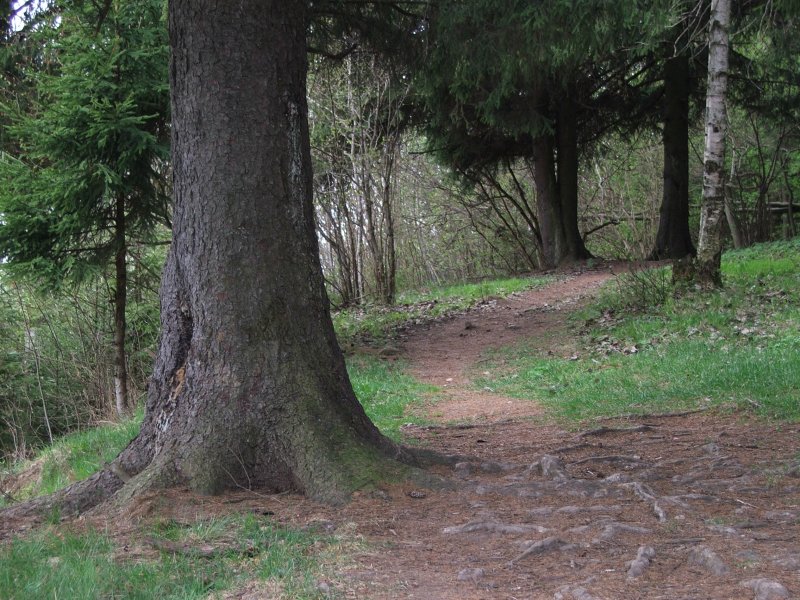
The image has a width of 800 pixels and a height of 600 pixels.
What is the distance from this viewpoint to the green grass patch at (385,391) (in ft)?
27.0

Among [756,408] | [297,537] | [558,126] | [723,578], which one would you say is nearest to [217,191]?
[297,537]

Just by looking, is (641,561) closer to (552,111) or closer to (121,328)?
(121,328)

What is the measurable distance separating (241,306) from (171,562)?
174cm

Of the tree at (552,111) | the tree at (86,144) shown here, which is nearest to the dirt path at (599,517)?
the tree at (552,111)

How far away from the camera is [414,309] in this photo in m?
16.9

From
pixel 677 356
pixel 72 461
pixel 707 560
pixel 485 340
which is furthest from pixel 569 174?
pixel 707 560

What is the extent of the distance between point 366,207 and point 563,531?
12900mm

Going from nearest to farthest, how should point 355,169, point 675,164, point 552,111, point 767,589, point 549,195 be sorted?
point 767,589, point 355,169, point 675,164, point 552,111, point 549,195

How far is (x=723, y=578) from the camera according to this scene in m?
3.30

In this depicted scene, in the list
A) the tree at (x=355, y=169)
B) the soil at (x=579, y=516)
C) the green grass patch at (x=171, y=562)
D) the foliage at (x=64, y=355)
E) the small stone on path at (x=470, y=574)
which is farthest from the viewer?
the tree at (x=355, y=169)

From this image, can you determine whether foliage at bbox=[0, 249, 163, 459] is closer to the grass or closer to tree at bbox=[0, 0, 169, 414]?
tree at bbox=[0, 0, 169, 414]

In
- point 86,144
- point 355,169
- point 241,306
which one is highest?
point 355,169

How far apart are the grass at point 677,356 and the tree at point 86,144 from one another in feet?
18.9

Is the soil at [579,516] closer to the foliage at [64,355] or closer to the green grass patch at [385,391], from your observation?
the green grass patch at [385,391]
